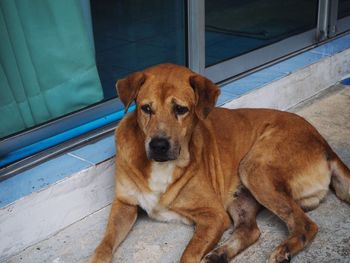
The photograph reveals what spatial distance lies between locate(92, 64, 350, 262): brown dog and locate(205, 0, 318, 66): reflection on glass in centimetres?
141

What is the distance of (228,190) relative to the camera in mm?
3713

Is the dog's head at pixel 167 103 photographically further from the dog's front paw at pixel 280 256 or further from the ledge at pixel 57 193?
the dog's front paw at pixel 280 256

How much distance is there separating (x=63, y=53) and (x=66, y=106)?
398 mm

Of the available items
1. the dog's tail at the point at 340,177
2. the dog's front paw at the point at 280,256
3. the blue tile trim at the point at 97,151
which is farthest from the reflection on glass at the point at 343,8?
the dog's front paw at the point at 280,256

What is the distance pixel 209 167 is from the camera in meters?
3.62

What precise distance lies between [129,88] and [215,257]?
111 cm

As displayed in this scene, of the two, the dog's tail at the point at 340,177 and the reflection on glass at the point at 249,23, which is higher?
the reflection on glass at the point at 249,23

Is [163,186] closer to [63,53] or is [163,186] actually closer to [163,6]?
[63,53]

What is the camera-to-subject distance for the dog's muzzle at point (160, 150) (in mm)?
3111

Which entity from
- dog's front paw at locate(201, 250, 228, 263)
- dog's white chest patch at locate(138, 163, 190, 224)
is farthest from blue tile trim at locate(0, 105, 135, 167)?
dog's front paw at locate(201, 250, 228, 263)

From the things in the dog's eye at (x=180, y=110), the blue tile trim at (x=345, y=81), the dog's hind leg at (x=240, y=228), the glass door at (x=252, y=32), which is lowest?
the blue tile trim at (x=345, y=81)

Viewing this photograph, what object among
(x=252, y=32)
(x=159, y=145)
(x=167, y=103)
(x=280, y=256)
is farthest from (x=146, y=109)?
(x=252, y=32)

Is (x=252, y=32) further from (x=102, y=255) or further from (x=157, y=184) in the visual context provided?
(x=102, y=255)

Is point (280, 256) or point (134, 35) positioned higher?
point (134, 35)
